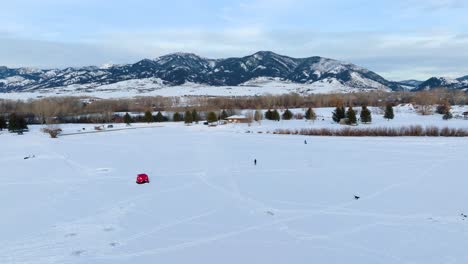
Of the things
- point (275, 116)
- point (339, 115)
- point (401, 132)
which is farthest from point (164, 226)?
point (275, 116)

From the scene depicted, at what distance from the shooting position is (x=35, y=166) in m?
29.5

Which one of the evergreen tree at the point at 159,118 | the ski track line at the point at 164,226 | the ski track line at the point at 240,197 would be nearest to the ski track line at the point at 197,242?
the ski track line at the point at 164,226

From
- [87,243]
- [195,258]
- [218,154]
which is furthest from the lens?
[218,154]

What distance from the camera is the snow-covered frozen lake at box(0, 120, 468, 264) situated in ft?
38.8

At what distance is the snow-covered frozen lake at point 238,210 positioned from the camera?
1183 centimetres

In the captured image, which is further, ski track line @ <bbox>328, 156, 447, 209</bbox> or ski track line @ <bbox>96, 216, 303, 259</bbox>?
ski track line @ <bbox>328, 156, 447, 209</bbox>

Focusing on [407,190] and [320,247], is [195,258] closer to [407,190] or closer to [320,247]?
[320,247]

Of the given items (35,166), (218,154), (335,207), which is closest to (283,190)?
(335,207)

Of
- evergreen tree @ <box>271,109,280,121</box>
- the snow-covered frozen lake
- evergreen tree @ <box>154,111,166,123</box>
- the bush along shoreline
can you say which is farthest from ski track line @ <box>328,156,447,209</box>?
evergreen tree @ <box>154,111,166,123</box>

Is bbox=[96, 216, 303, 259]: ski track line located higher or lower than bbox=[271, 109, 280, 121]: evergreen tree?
lower

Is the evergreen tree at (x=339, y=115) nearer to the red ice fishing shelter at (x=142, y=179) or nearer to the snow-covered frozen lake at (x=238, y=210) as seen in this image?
the snow-covered frozen lake at (x=238, y=210)

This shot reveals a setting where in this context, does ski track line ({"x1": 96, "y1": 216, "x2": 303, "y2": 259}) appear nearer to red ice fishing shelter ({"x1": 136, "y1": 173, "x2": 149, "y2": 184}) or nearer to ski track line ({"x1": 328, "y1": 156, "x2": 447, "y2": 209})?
ski track line ({"x1": 328, "y1": 156, "x2": 447, "y2": 209})

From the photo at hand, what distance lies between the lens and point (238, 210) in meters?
16.4

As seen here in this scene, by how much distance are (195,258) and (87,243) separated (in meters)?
3.76
